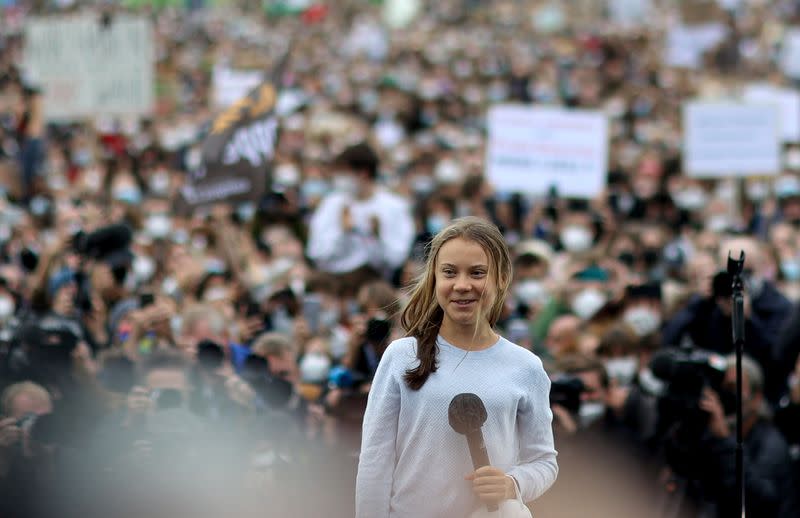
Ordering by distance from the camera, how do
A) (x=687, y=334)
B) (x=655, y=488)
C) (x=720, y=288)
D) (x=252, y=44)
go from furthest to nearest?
(x=252, y=44) → (x=687, y=334) → (x=655, y=488) → (x=720, y=288)

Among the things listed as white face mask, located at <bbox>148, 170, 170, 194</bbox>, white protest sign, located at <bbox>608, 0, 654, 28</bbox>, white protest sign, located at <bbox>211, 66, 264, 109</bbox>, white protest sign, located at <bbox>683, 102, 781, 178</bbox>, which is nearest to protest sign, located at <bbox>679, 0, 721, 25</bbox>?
white protest sign, located at <bbox>608, 0, 654, 28</bbox>

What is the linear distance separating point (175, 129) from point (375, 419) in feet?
47.8

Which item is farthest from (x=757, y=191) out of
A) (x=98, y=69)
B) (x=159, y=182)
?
(x=98, y=69)

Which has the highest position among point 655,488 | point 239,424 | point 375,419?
point 375,419

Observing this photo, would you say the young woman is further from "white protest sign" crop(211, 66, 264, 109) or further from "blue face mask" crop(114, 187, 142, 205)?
"white protest sign" crop(211, 66, 264, 109)

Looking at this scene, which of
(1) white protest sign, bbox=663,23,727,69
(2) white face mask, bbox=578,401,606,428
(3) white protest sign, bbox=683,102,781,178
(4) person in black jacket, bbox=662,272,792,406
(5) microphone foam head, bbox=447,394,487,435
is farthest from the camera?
(1) white protest sign, bbox=663,23,727,69

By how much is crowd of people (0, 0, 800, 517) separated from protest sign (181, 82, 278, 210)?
0.22 m

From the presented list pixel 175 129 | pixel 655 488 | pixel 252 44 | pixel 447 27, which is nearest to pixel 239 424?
pixel 655 488

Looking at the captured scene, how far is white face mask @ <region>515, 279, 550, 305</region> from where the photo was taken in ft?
29.2

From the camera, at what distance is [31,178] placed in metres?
13.4

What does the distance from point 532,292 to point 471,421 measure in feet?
17.9

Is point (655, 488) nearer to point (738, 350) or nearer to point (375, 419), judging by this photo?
point (738, 350)

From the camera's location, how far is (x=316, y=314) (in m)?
8.36

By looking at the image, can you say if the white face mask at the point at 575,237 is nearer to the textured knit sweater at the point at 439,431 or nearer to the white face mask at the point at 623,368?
the white face mask at the point at 623,368
